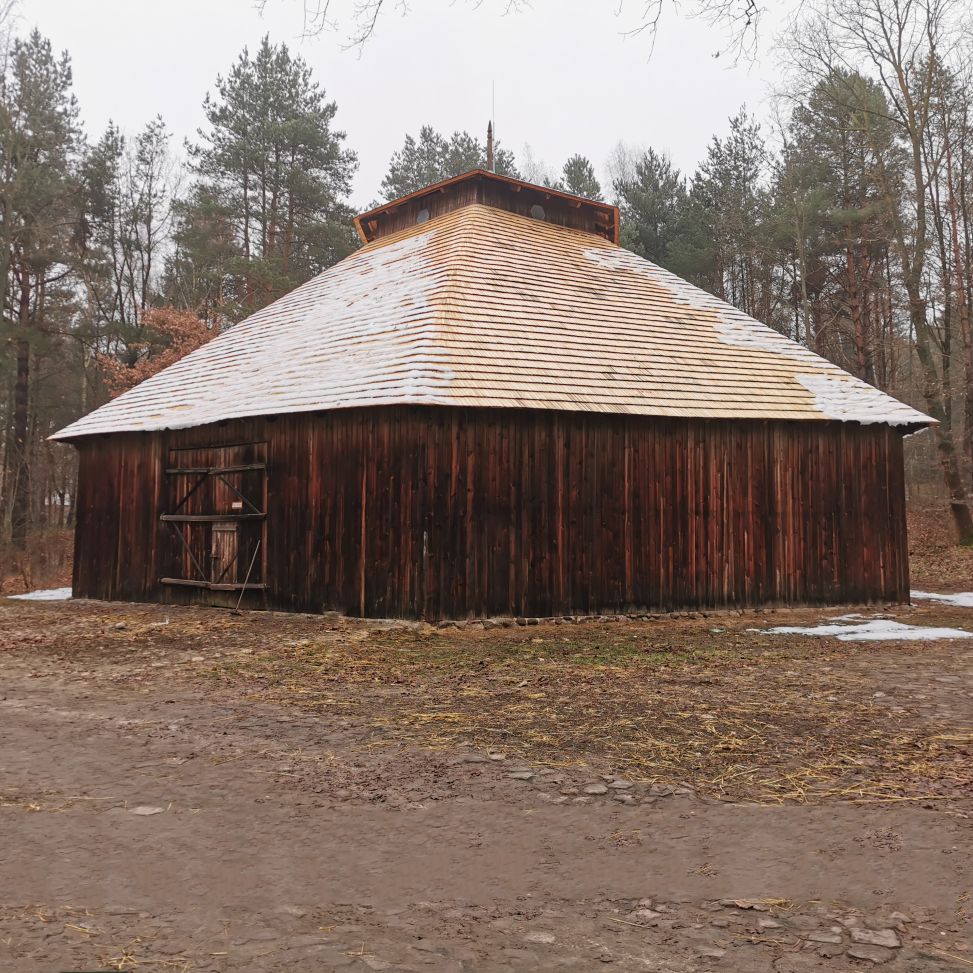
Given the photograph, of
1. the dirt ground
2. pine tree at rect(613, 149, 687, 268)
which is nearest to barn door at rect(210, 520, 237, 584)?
the dirt ground

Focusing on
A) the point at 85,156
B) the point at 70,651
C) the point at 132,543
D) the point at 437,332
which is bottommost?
the point at 70,651

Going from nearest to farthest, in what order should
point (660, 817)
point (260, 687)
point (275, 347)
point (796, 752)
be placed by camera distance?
point (660, 817), point (796, 752), point (260, 687), point (275, 347)

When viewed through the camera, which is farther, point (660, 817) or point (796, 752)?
point (796, 752)

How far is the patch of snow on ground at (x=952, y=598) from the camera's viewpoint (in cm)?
1335

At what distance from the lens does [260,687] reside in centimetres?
689

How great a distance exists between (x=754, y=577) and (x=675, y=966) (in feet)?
34.9

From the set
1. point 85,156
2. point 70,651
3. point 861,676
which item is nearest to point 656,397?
point 861,676

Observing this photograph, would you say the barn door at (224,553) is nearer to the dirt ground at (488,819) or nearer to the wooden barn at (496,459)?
the wooden barn at (496,459)

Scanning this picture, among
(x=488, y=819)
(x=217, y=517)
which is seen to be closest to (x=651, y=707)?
(x=488, y=819)

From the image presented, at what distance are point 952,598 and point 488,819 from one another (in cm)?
1324

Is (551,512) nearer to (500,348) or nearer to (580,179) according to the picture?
(500,348)

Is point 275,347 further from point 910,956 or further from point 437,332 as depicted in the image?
point 910,956

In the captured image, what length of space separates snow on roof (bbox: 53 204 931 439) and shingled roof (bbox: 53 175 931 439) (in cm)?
4

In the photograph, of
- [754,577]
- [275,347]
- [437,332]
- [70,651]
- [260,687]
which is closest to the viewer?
[260,687]
